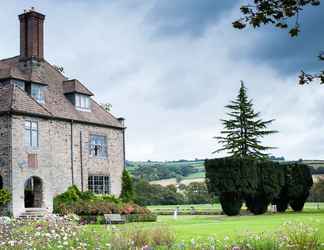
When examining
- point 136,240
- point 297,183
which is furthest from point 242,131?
point 136,240

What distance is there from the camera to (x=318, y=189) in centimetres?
6019

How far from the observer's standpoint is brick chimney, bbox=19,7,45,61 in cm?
3612

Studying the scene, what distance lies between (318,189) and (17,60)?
3586cm

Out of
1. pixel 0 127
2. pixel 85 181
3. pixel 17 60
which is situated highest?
pixel 17 60

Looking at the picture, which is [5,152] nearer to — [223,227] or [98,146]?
[98,146]

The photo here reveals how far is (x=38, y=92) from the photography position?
3459 centimetres

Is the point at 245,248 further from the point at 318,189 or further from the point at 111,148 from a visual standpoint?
the point at 318,189

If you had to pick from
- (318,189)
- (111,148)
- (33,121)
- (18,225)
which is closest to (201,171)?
(318,189)

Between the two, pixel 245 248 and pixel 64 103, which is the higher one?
pixel 64 103

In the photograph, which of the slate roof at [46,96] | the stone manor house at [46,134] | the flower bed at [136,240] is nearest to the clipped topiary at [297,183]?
the stone manor house at [46,134]

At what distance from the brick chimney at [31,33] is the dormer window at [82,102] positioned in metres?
3.56

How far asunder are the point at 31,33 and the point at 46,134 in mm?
7382

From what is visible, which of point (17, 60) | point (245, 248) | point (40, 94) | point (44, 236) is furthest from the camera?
point (17, 60)

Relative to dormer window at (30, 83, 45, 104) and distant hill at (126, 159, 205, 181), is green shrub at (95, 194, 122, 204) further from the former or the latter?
distant hill at (126, 159, 205, 181)
